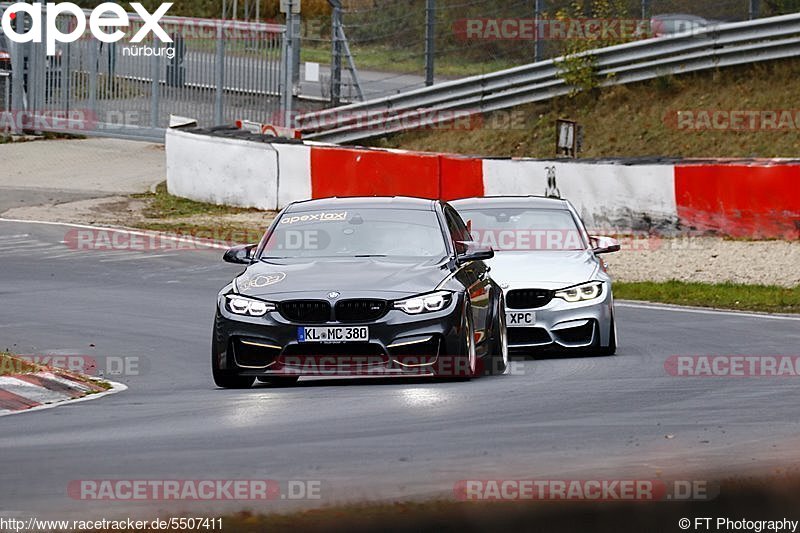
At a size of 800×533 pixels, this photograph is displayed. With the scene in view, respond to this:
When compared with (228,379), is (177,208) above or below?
below

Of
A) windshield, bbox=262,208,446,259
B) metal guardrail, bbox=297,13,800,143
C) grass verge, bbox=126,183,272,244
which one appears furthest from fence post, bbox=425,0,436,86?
windshield, bbox=262,208,446,259

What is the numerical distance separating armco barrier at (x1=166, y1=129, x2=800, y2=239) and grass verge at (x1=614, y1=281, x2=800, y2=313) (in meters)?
2.29

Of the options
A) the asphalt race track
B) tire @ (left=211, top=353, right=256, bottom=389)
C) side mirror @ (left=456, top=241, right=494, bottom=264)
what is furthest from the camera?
side mirror @ (left=456, top=241, right=494, bottom=264)

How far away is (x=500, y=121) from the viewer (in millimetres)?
30750

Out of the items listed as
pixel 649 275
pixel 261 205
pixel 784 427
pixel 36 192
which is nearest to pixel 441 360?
pixel 784 427

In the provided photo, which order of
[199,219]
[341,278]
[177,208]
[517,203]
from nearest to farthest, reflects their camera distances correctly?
[341,278], [517,203], [199,219], [177,208]

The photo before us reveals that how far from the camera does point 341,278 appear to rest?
11.3 metres

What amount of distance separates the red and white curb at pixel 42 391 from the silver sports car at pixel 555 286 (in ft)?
Answer: 11.6

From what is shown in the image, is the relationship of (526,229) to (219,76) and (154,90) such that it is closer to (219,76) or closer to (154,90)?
(219,76)

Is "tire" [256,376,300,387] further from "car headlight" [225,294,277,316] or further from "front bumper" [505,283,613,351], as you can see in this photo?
"front bumper" [505,283,613,351]

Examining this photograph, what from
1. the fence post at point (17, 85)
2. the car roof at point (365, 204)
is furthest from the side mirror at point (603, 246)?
the fence post at point (17, 85)

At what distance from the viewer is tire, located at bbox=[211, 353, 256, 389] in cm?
1143

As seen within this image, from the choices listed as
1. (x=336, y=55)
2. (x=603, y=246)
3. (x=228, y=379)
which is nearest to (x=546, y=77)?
(x=336, y=55)

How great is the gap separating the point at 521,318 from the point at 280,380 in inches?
99.7
